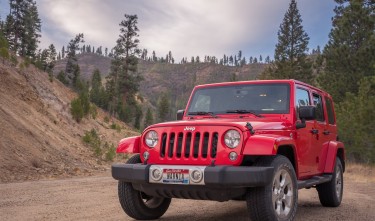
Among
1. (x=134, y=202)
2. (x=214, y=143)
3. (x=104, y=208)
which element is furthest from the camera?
(x=104, y=208)

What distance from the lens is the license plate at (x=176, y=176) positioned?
A: 4.84 meters

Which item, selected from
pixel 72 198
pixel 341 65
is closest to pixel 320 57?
pixel 341 65

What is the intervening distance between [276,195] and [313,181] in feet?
5.56

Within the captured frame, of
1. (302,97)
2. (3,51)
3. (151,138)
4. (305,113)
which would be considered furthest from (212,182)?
(3,51)

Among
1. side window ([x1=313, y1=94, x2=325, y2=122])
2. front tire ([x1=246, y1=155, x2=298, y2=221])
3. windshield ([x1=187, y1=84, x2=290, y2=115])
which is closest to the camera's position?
front tire ([x1=246, y1=155, x2=298, y2=221])

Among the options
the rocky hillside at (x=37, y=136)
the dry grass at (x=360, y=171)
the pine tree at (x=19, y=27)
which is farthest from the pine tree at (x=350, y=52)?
the pine tree at (x=19, y=27)

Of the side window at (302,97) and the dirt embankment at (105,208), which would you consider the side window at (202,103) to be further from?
the dirt embankment at (105,208)

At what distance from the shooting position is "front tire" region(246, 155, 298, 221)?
473 cm

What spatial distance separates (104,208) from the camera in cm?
693

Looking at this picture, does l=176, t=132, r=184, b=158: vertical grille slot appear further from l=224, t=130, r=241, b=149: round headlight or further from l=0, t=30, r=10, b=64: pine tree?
l=0, t=30, r=10, b=64: pine tree

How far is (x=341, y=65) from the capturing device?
28.0 m

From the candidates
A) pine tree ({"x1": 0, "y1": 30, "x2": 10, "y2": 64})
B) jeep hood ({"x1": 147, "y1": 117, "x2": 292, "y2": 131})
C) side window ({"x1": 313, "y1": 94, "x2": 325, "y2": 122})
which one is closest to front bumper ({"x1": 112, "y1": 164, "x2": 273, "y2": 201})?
jeep hood ({"x1": 147, "y1": 117, "x2": 292, "y2": 131})

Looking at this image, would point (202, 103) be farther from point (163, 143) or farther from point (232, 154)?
point (232, 154)

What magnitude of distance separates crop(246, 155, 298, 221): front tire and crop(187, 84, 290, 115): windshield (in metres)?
1.24
